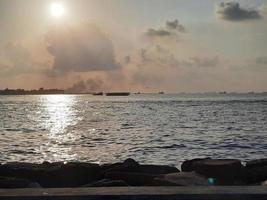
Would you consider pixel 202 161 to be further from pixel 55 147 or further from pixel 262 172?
pixel 55 147

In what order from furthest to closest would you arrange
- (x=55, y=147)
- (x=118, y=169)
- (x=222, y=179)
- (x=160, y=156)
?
(x=55, y=147) → (x=160, y=156) → (x=118, y=169) → (x=222, y=179)

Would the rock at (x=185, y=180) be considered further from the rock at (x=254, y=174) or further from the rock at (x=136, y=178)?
the rock at (x=254, y=174)

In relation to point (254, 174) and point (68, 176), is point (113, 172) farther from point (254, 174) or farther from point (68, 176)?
point (254, 174)

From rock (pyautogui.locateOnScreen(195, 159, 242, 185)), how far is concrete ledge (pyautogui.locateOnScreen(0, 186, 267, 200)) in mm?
5095

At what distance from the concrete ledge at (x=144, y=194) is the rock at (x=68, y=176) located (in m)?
5.31

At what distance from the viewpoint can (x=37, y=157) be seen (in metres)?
22.6

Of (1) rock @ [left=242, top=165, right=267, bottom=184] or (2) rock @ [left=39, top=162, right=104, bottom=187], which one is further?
(1) rock @ [left=242, top=165, right=267, bottom=184]

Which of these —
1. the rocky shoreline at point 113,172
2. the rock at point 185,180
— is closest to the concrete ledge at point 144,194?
the rock at point 185,180

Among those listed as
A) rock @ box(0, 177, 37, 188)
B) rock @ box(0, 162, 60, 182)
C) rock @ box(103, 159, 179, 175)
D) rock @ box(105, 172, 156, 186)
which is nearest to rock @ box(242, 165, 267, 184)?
rock @ box(103, 159, 179, 175)

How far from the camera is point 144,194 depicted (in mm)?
5879

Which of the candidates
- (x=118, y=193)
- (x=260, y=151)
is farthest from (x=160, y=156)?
(x=118, y=193)

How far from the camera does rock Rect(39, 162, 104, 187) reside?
37.7 feet

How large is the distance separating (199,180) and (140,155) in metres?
14.1

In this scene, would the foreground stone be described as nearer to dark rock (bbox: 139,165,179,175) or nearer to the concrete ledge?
dark rock (bbox: 139,165,179,175)
